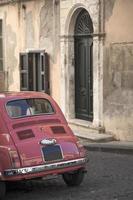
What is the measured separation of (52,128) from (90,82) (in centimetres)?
715

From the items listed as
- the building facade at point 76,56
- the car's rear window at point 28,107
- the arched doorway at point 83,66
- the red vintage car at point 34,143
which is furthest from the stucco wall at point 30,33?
the red vintage car at point 34,143

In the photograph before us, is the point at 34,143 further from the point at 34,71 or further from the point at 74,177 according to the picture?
the point at 34,71

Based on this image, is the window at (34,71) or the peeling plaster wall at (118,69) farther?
the window at (34,71)

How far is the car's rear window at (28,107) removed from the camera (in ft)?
31.6

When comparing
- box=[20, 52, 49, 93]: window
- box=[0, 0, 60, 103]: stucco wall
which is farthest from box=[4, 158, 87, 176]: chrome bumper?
box=[20, 52, 49, 93]: window

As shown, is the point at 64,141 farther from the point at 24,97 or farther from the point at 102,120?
the point at 102,120

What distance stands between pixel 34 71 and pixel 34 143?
10484 mm

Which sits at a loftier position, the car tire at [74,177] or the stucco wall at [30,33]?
the stucco wall at [30,33]

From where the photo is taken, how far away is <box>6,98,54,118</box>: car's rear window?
31.6 feet

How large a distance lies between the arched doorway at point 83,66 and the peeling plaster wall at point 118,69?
4.05ft

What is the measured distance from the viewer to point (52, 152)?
9195mm

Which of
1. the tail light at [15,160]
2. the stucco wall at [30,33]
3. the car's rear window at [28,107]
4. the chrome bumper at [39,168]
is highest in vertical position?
the stucco wall at [30,33]

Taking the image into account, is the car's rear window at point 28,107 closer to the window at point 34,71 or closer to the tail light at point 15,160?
the tail light at point 15,160

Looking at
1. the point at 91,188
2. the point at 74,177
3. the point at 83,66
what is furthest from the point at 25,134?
the point at 83,66
